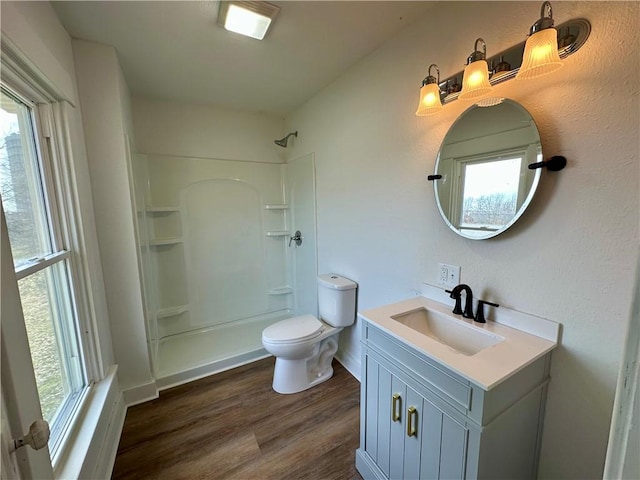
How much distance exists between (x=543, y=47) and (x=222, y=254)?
9.15 ft

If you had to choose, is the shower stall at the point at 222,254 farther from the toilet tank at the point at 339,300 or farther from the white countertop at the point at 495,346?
the white countertop at the point at 495,346

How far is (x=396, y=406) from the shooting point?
3.82 ft

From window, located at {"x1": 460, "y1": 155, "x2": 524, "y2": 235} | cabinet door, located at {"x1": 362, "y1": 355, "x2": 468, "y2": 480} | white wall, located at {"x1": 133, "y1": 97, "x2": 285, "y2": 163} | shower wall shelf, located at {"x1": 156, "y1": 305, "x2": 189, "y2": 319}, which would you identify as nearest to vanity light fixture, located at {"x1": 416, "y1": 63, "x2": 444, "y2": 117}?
window, located at {"x1": 460, "y1": 155, "x2": 524, "y2": 235}

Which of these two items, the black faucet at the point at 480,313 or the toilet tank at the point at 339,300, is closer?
the black faucet at the point at 480,313

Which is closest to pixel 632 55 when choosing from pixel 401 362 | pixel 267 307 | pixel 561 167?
pixel 561 167

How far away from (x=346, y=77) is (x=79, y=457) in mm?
2555

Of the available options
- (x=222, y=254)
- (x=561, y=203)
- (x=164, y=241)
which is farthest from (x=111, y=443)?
(x=561, y=203)

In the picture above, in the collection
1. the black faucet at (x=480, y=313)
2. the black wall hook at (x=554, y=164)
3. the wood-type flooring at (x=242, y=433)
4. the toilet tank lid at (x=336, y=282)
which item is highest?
the black wall hook at (x=554, y=164)

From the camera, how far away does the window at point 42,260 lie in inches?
42.3

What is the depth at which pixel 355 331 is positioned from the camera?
7.11 ft

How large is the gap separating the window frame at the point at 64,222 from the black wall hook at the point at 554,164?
2.04m

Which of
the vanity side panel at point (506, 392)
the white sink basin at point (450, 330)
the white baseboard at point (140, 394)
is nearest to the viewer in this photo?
the vanity side panel at point (506, 392)

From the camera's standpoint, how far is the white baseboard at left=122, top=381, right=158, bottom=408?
187 centimetres

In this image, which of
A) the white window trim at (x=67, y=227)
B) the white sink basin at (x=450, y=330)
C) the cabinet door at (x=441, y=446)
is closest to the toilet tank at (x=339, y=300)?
the white sink basin at (x=450, y=330)
